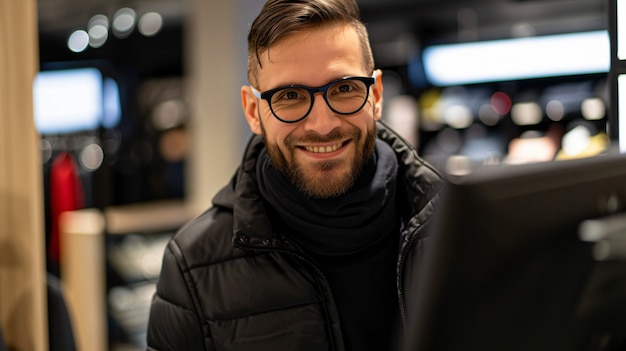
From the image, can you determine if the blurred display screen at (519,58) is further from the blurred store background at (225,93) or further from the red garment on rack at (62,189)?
the red garment on rack at (62,189)

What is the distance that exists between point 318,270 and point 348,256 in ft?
0.29

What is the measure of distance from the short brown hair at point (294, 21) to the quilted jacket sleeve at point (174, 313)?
0.42 metres

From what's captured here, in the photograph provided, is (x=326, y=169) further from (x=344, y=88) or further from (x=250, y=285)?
(x=250, y=285)

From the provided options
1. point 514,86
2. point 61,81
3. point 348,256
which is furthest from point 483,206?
point 514,86

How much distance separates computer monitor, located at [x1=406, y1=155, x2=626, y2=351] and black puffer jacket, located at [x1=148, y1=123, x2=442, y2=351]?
0.65 meters

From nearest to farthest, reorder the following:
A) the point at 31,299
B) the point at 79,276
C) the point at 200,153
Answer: the point at 31,299 → the point at 79,276 → the point at 200,153

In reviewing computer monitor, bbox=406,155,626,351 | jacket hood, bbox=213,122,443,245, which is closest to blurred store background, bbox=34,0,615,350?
jacket hood, bbox=213,122,443,245

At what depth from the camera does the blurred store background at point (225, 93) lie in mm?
5988

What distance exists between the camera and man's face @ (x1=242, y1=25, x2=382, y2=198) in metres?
1.44

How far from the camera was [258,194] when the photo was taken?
5.34 ft

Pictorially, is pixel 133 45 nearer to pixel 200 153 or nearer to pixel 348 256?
pixel 200 153

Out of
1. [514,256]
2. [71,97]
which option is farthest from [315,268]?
[71,97]

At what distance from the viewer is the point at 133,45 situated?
12.4 m

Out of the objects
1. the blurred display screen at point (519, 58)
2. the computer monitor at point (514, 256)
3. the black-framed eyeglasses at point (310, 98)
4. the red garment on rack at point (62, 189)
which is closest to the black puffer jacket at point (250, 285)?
the black-framed eyeglasses at point (310, 98)
